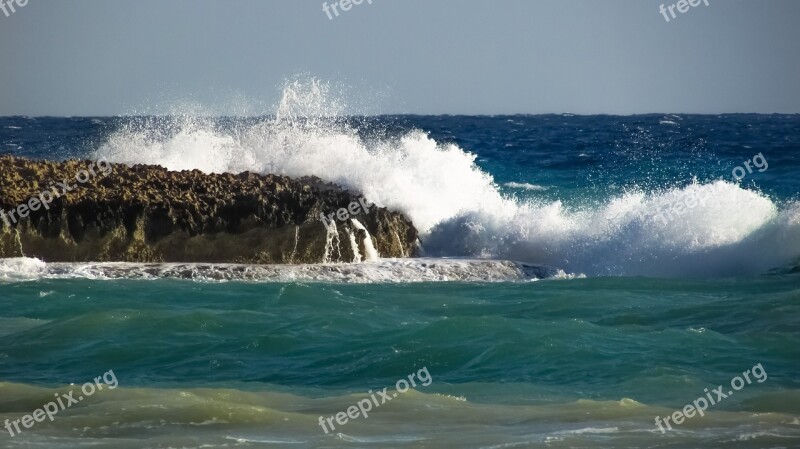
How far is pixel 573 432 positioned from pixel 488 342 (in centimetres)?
348

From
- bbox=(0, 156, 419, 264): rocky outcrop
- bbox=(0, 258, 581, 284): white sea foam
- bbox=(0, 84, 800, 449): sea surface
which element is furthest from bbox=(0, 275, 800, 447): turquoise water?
bbox=(0, 156, 419, 264): rocky outcrop

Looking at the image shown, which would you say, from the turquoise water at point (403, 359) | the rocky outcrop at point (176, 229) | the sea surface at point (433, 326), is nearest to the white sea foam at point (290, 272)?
the sea surface at point (433, 326)

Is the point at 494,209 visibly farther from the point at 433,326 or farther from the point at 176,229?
the point at 433,326

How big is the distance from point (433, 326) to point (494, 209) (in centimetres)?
939

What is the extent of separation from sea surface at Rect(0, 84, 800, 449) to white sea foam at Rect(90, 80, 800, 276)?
0.15 feet

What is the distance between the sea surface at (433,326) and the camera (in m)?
9.03

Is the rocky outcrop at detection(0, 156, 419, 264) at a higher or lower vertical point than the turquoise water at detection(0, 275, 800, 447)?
higher

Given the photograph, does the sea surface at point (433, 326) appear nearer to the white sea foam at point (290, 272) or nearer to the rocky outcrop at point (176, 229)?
the white sea foam at point (290, 272)

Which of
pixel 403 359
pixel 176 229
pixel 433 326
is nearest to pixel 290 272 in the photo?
pixel 176 229

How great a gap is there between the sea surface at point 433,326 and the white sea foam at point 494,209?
0.05 meters

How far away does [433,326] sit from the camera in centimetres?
1259

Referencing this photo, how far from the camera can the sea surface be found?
9.03 meters

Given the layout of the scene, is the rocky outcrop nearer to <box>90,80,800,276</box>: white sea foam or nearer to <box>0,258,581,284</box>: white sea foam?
<box>0,258,581,284</box>: white sea foam

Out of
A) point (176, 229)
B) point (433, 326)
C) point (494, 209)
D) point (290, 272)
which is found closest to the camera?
point (433, 326)
